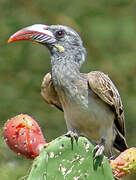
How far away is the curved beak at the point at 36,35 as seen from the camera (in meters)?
5.41

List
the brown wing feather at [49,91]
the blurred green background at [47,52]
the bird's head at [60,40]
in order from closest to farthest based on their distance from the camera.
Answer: the bird's head at [60,40]
the brown wing feather at [49,91]
the blurred green background at [47,52]

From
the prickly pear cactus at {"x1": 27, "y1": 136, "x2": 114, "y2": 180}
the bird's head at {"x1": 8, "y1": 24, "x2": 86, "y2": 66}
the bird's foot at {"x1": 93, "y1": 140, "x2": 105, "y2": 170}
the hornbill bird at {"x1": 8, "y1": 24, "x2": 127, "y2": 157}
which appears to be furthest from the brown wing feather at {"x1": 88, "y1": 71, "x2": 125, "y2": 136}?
the prickly pear cactus at {"x1": 27, "y1": 136, "x2": 114, "y2": 180}

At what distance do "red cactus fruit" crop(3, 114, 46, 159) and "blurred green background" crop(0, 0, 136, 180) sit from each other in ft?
16.1

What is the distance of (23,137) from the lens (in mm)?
4375

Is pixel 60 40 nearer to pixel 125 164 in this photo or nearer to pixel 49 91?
pixel 49 91

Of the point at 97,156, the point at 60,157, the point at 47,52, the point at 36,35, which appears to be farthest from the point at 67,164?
the point at 47,52

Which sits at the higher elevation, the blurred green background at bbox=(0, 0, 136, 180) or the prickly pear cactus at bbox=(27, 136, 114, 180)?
the blurred green background at bbox=(0, 0, 136, 180)

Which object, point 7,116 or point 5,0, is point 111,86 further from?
point 5,0

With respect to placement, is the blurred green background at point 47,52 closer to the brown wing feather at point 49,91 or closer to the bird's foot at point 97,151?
the brown wing feather at point 49,91

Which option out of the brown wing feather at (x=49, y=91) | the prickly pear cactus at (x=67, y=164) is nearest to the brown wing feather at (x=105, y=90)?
the brown wing feather at (x=49, y=91)

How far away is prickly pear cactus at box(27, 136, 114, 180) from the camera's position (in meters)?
4.05

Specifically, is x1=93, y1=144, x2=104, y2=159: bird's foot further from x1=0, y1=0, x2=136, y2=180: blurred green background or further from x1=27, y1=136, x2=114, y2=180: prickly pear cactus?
x1=0, y1=0, x2=136, y2=180: blurred green background

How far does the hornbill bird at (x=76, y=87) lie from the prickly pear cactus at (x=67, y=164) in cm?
109

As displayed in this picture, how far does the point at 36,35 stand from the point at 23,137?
1.30 metres
